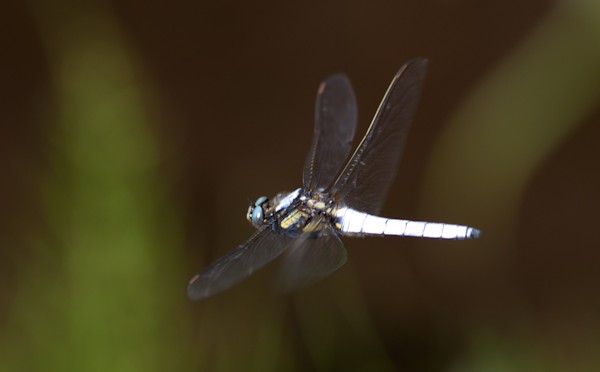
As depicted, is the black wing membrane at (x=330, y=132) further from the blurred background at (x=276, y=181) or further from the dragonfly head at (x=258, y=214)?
the blurred background at (x=276, y=181)

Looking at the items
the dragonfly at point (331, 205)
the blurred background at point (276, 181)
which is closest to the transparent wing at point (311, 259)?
the dragonfly at point (331, 205)

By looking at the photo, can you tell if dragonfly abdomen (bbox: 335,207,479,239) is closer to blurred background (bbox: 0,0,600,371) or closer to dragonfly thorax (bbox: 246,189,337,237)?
dragonfly thorax (bbox: 246,189,337,237)

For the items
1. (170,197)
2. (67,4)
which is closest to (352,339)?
(170,197)

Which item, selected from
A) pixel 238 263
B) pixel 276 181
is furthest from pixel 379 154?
pixel 276 181

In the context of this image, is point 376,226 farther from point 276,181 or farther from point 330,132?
point 276,181

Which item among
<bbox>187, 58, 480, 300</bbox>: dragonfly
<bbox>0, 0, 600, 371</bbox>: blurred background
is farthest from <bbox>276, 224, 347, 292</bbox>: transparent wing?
<bbox>0, 0, 600, 371</bbox>: blurred background

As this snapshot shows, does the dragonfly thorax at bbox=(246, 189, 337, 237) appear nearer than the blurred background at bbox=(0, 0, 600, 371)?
Yes

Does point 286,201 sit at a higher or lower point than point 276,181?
lower
